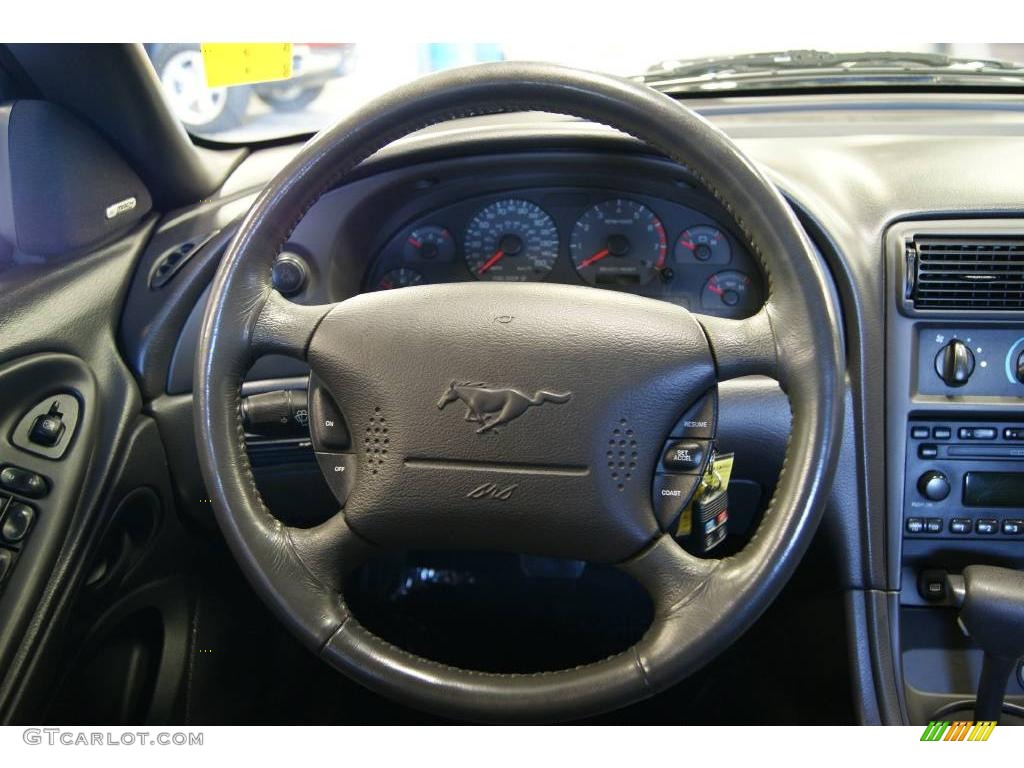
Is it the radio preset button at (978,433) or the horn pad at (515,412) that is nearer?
the horn pad at (515,412)

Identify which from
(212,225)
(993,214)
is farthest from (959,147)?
(212,225)

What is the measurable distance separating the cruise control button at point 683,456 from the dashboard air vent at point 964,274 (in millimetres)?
479

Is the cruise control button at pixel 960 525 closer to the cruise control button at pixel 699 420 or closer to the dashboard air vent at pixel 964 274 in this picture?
the dashboard air vent at pixel 964 274

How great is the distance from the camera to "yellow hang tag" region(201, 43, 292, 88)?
1257 millimetres

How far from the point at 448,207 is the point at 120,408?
591mm

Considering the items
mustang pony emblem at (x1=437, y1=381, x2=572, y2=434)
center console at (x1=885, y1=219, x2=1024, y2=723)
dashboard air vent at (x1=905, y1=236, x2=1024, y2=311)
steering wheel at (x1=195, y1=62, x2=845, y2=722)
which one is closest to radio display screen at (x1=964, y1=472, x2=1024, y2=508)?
center console at (x1=885, y1=219, x2=1024, y2=723)

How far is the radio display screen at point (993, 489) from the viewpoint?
1.25 meters

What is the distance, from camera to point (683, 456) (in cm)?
94

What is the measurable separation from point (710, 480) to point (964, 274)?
0.50m

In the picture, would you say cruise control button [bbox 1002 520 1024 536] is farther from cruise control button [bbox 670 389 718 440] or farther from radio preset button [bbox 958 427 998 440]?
cruise control button [bbox 670 389 718 440]

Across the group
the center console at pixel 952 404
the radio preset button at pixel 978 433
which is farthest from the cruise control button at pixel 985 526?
the radio preset button at pixel 978 433

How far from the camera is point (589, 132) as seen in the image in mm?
1277

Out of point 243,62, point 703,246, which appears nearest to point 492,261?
point 703,246

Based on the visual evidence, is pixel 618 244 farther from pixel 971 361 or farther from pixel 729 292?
pixel 971 361
